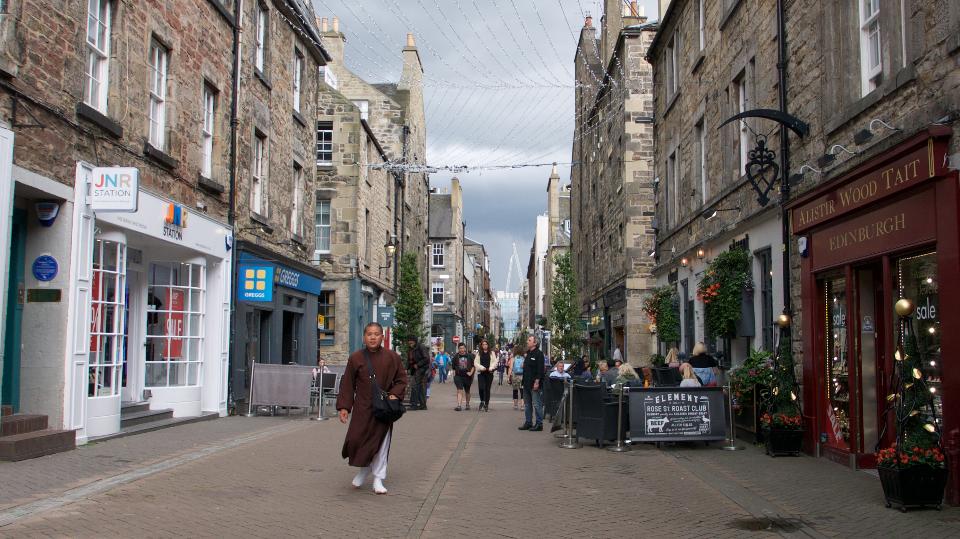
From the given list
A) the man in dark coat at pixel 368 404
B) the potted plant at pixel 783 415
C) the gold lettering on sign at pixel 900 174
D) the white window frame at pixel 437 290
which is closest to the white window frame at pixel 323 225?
the potted plant at pixel 783 415

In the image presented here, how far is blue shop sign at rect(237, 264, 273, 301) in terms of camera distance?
58.0 feet

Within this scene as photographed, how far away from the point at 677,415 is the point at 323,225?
21715 millimetres

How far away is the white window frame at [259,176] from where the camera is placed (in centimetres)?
1948

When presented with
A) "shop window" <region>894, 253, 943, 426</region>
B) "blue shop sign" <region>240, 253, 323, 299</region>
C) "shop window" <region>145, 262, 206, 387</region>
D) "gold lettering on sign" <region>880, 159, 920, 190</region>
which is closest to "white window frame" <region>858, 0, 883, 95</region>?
"gold lettering on sign" <region>880, 159, 920, 190</region>

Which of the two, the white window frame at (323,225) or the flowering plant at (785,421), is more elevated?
the white window frame at (323,225)

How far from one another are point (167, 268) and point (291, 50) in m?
7.98

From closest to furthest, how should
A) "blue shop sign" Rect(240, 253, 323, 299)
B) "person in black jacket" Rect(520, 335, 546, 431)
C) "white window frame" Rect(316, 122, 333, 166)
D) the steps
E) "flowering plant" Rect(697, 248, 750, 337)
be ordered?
the steps → "flowering plant" Rect(697, 248, 750, 337) → "person in black jacket" Rect(520, 335, 546, 431) → "blue shop sign" Rect(240, 253, 323, 299) → "white window frame" Rect(316, 122, 333, 166)

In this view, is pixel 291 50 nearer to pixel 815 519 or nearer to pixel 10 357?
pixel 10 357

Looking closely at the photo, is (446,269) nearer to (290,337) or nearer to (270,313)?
(290,337)

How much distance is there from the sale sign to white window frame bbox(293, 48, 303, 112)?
7.87 metres

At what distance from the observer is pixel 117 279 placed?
12.7 metres

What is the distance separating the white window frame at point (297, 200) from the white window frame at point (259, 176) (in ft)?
8.65

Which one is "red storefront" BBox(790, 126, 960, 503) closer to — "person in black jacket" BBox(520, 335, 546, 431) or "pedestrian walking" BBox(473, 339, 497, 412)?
"person in black jacket" BBox(520, 335, 546, 431)

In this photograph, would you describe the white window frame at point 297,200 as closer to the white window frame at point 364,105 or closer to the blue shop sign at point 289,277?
the blue shop sign at point 289,277
